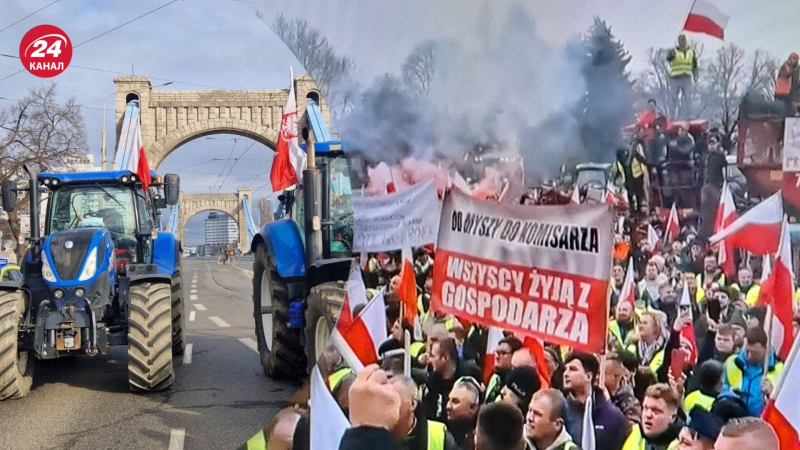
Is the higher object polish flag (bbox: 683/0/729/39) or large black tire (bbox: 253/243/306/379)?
polish flag (bbox: 683/0/729/39)

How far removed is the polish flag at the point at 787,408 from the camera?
1.83 meters

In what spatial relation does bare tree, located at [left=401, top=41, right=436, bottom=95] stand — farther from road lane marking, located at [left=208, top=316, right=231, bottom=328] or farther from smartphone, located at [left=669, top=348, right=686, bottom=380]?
road lane marking, located at [left=208, top=316, right=231, bottom=328]

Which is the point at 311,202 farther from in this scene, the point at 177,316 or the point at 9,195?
the point at 177,316

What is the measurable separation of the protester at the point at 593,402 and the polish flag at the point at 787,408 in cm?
38

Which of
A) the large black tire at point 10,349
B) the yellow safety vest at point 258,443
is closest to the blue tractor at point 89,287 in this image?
the large black tire at point 10,349

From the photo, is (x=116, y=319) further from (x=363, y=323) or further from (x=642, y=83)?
(x=642, y=83)

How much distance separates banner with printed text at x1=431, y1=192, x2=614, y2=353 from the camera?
79.2 inches

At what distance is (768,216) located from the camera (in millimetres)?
1814

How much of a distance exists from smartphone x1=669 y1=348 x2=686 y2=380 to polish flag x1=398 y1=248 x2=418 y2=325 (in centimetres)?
83

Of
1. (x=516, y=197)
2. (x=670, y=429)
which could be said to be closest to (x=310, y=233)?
(x=516, y=197)

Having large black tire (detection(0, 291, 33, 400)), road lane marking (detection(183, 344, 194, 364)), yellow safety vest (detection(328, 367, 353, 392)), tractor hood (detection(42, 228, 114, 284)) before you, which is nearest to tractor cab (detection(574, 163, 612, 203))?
yellow safety vest (detection(328, 367, 353, 392))

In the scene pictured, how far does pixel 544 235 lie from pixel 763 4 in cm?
80

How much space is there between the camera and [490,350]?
2.29 metres

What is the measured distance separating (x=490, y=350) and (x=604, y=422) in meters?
0.39
